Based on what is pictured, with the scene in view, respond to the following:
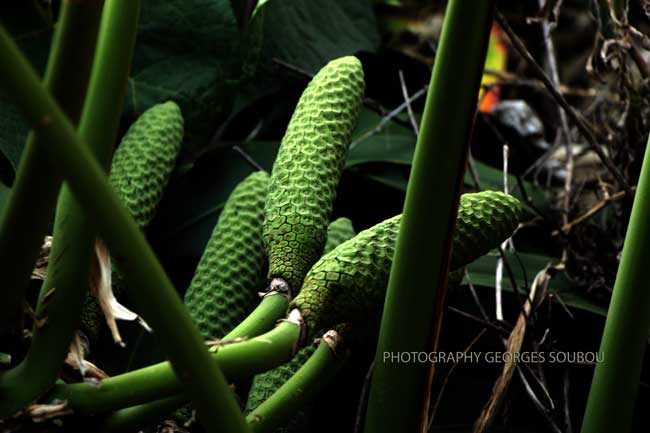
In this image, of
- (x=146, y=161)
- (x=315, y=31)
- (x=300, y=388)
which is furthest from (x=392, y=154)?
(x=300, y=388)

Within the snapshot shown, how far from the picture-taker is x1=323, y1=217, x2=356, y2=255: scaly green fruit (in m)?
0.48

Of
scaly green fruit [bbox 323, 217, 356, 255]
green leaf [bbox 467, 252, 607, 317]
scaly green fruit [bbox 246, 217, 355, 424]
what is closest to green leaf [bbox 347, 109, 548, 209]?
green leaf [bbox 467, 252, 607, 317]

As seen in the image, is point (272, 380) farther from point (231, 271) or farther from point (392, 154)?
point (392, 154)

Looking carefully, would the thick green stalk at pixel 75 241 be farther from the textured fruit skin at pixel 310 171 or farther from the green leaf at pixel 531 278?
the green leaf at pixel 531 278

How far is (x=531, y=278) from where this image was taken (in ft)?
2.06

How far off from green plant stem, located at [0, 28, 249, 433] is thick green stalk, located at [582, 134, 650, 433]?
17cm

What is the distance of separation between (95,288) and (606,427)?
0.25 meters

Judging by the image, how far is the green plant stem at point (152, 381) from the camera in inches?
12.3

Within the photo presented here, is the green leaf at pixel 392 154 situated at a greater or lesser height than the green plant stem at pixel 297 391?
greater

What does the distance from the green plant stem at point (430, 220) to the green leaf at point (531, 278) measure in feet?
0.78

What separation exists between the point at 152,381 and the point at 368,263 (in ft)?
0.38

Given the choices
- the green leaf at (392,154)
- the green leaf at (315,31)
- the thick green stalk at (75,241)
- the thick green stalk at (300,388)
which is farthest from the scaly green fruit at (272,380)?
the green leaf at (315,31)

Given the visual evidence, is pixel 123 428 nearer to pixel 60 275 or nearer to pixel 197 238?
pixel 60 275

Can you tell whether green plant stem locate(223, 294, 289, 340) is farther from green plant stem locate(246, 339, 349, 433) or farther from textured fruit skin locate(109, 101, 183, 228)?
textured fruit skin locate(109, 101, 183, 228)
